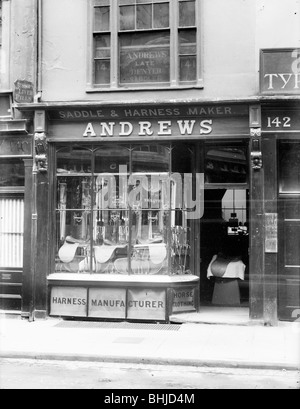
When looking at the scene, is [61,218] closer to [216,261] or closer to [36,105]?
[36,105]

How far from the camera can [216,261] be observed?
1322 cm

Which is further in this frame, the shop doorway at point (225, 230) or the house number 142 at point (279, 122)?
the shop doorway at point (225, 230)

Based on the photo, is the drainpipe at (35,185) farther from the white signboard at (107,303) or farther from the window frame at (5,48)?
the white signboard at (107,303)

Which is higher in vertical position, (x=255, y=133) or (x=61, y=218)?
(x=255, y=133)

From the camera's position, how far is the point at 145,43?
12250mm

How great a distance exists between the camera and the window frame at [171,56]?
1195cm

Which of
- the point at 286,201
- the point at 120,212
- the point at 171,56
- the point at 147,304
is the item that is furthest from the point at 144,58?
the point at 147,304

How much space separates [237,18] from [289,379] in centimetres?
705

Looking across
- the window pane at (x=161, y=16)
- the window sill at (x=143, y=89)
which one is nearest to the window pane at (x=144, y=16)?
the window pane at (x=161, y=16)

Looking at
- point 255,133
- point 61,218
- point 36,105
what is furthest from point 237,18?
point 61,218

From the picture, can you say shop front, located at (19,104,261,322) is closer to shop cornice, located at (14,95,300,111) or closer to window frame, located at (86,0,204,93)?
shop cornice, located at (14,95,300,111)

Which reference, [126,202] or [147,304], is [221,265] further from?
[126,202]

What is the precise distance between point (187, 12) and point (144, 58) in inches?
49.1

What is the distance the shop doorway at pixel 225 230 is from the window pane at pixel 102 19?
327cm
